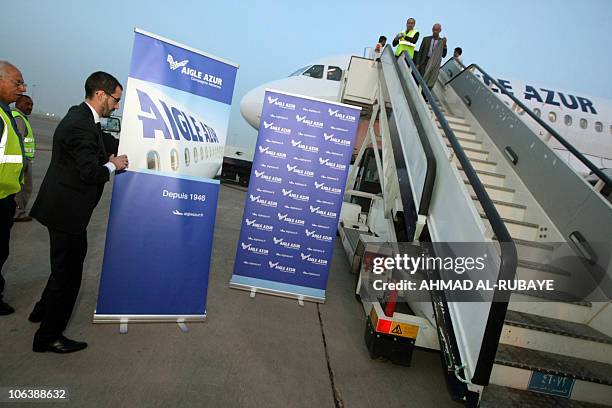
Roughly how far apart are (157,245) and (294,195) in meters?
1.83

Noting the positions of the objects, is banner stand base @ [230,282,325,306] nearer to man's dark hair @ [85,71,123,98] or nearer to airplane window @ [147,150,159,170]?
airplane window @ [147,150,159,170]

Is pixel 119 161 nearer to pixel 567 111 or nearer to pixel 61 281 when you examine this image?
pixel 61 281

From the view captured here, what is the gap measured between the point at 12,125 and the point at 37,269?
6.88 ft

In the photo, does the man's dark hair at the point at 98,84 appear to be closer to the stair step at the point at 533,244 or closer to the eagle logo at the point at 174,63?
the eagle logo at the point at 174,63

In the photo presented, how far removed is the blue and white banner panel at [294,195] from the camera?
4.42m

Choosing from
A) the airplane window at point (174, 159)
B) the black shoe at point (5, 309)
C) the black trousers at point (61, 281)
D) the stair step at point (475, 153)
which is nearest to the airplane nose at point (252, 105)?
the stair step at point (475, 153)

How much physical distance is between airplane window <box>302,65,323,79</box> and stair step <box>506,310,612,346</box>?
910cm

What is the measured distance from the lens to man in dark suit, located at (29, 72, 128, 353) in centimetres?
246

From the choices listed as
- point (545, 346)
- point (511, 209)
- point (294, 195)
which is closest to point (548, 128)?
point (511, 209)

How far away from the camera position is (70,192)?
2.53 m

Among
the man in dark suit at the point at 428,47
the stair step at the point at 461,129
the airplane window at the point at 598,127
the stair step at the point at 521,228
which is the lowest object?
the stair step at the point at 521,228

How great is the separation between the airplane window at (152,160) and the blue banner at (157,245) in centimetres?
7

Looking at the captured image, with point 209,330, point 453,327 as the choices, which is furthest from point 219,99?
point 453,327

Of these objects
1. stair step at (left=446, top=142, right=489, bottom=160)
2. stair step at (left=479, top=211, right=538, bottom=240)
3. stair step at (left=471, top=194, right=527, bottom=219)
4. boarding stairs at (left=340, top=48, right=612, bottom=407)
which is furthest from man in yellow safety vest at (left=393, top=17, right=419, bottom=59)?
stair step at (left=479, top=211, right=538, bottom=240)
